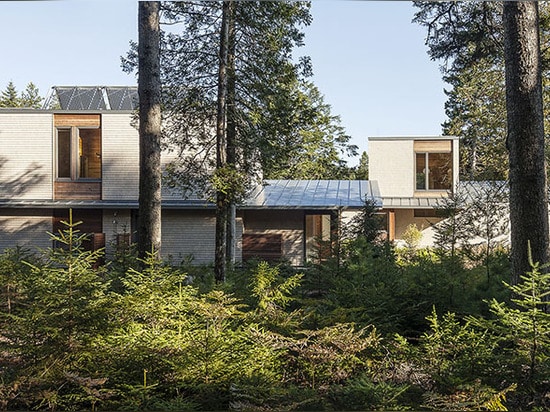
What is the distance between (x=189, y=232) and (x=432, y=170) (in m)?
Answer: 12.3

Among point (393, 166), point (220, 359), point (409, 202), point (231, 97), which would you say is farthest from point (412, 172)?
point (220, 359)

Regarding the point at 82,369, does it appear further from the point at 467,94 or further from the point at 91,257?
the point at 467,94

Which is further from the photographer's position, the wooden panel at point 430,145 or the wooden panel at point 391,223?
the wooden panel at point 430,145

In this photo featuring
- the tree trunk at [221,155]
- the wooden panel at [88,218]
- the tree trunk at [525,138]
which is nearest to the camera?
the tree trunk at [525,138]

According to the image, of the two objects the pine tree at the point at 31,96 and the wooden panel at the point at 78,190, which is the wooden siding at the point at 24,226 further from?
the pine tree at the point at 31,96

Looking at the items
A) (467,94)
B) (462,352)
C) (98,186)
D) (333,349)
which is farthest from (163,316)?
→ (467,94)

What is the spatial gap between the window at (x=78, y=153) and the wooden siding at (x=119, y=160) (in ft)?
1.47

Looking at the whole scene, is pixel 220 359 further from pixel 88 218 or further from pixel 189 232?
pixel 88 218

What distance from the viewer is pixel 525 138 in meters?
5.86

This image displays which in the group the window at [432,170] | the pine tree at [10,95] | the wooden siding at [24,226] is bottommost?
the wooden siding at [24,226]

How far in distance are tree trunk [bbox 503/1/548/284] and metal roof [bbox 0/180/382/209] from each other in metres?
9.76

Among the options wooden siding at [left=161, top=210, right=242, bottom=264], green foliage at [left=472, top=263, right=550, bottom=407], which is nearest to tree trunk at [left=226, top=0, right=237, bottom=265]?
wooden siding at [left=161, top=210, right=242, bottom=264]

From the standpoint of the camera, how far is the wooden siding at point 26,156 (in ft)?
61.4

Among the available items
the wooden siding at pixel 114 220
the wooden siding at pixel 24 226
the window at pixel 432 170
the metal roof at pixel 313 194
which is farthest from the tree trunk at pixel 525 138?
the window at pixel 432 170
